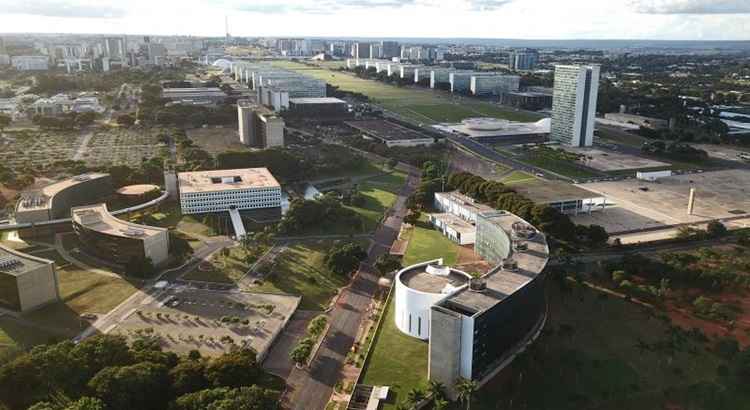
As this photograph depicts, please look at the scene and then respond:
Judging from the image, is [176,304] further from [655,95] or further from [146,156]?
[655,95]

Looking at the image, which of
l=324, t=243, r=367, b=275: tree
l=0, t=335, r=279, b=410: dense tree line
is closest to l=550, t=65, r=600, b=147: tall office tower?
l=324, t=243, r=367, b=275: tree

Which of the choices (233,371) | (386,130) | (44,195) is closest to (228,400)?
(233,371)

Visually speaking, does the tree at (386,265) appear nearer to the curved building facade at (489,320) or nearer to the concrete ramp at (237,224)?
the curved building facade at (489,320)

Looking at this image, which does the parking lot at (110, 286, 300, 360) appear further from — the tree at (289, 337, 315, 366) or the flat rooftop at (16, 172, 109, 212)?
the flat rooftop at (16, 172, 109, 212)

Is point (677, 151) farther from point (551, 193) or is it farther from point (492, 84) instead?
point (492, 84)

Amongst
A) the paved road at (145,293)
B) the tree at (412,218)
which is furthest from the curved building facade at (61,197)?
the tree at (412,218)

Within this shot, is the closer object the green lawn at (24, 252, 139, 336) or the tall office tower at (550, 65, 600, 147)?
the green lawn at (24, 252, 139, 336)

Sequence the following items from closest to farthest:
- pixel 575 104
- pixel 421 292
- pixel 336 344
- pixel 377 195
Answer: pixel 421 292 → pixel 336 344 → pixel 377 195 → pixel 575 104

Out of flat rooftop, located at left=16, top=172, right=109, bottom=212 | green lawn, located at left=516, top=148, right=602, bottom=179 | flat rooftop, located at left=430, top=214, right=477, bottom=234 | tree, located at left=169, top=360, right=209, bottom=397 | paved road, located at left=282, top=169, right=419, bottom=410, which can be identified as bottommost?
paved road, located at left=282, top=169, right=419, bottom=410
